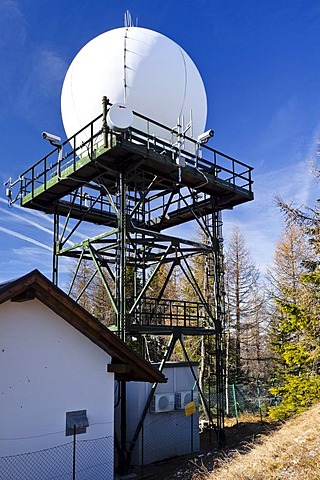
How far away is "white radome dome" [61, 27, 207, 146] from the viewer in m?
15.8

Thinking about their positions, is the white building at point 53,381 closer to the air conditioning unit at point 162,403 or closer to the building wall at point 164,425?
the building wall at point 164,425

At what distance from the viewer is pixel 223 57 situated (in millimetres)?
13875

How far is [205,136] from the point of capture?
660 inches

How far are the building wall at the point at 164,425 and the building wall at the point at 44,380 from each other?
13.5 ft

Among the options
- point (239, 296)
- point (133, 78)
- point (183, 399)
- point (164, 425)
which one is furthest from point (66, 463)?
point (239, 296)

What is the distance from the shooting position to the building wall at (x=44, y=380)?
9.34 m

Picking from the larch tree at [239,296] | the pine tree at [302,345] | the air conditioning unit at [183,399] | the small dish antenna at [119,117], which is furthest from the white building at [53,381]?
the larch tree at [239,296]

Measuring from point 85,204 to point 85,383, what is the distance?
10.2 meters

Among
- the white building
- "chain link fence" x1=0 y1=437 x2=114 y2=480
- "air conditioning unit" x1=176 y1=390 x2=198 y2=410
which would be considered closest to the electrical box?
the white building

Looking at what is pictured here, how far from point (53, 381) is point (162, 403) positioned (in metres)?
6.57

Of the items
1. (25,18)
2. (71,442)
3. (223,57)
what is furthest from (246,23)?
(71,442)

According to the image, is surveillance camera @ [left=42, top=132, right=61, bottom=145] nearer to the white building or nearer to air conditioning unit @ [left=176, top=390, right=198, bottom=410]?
the white building

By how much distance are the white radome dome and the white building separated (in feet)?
27.1

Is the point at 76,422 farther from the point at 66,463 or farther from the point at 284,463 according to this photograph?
the point at 284,463
